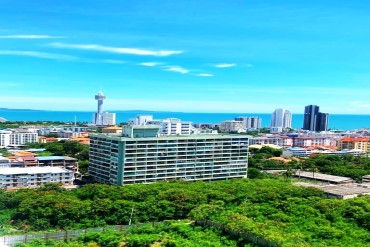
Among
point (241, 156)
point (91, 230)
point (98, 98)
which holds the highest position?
point (98, 98)

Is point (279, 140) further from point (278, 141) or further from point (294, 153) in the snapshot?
point (294, 153)

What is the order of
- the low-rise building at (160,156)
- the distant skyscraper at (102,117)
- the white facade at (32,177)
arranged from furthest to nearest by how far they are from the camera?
the distant skyscraper at (102,117) → the white facade at (32,177) → the low-rise building at (160,156)

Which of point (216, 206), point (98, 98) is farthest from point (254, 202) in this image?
point (98, 98)

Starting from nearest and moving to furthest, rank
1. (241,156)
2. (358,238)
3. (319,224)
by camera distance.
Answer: (358,238), (319,224), (241,156)

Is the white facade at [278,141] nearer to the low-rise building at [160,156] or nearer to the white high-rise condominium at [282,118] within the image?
the low-rise building at [160,156]

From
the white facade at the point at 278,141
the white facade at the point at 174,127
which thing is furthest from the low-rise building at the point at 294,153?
the white facade at the point at 278,141

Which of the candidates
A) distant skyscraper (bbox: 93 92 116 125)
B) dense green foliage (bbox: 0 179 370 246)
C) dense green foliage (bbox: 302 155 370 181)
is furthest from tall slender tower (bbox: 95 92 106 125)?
dense green foliage (bbox: 0 179 370 246)

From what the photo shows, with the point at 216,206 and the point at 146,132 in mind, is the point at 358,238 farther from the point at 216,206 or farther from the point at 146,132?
the point at 146,132
